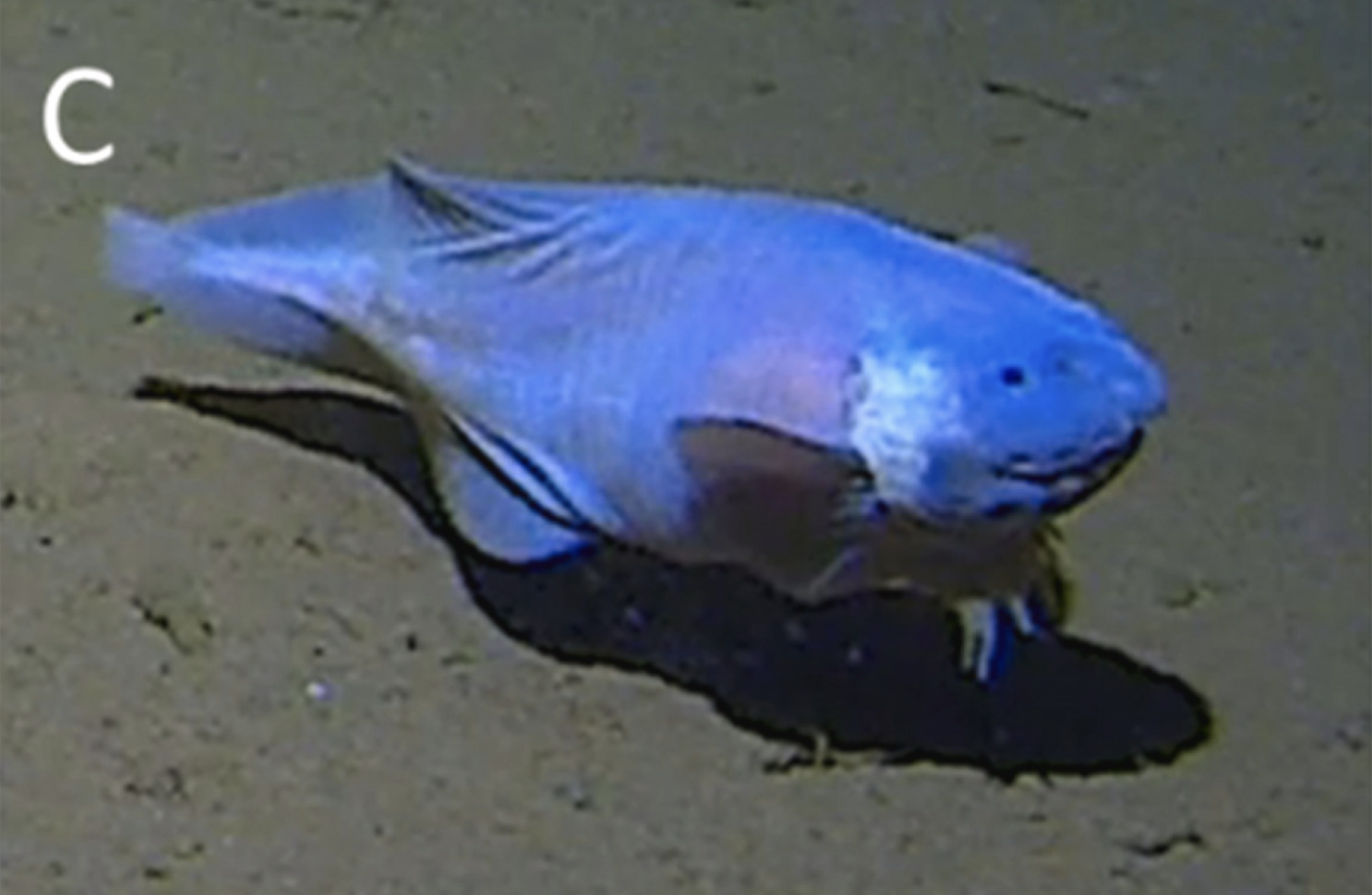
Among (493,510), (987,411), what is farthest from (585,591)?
(987,411)

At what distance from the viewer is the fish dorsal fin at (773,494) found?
1899mm

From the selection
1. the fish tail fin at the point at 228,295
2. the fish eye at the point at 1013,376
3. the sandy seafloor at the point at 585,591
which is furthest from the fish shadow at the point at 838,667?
the fish eye at the point at 1013,376

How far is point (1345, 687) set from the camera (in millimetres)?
2262

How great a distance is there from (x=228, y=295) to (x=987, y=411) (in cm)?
66

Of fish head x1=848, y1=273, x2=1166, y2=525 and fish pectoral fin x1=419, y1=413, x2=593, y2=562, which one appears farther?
fish pectoral fin x1=419, y1=413, x2=593, y2=562

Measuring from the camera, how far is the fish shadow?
6.99 feet

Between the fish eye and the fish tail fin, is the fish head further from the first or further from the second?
the fish tail fin

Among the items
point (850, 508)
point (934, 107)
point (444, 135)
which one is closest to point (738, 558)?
point (850, 508)

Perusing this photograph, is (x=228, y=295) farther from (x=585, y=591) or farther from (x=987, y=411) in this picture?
(x=987, y=411)

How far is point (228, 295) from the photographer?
87.5 inches

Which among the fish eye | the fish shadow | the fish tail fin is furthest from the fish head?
the fish tail fin

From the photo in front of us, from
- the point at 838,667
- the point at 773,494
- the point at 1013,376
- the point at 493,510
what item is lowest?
the point at 838,667

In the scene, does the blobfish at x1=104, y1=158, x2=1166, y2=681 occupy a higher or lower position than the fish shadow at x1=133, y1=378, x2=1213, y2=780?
higher

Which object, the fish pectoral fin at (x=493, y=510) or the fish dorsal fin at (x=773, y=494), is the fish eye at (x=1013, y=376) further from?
the fish pectoral fin at (x=493, y=510)
